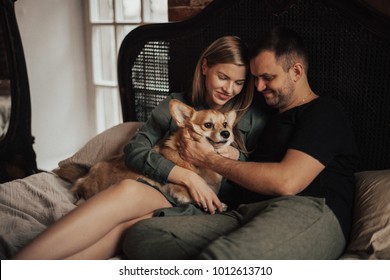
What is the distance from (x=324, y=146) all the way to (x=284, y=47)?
31 centimetres

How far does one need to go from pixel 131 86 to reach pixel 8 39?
0.59 m

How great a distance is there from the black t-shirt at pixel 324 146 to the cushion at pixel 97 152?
66 cm

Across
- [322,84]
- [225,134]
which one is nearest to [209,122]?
[225,134]

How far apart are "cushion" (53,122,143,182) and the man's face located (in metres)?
0.68

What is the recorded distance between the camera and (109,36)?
261 centimetres

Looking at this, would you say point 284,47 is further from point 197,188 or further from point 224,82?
point 197,188

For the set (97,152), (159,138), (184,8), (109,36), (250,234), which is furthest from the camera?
(109,36)

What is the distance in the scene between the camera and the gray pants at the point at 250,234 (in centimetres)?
95

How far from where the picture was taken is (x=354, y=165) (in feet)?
4.02

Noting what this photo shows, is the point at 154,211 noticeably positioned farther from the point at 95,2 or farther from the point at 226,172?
the point at 95,2

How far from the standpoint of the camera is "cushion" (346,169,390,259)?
1.07 meters

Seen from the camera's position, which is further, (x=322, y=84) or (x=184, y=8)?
(x=184, y=8)

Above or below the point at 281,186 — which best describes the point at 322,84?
above
